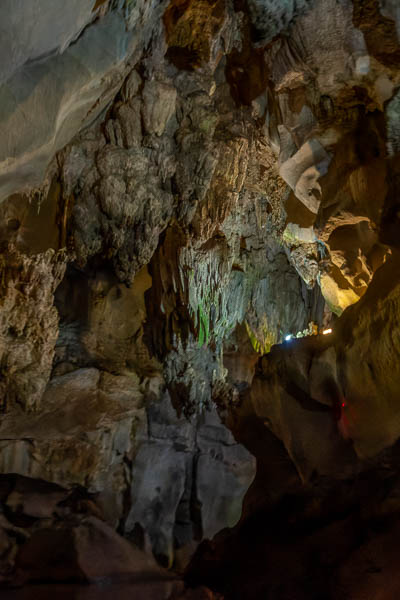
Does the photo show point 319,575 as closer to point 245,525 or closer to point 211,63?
point 245,525

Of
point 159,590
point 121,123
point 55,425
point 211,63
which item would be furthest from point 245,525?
point 211,63

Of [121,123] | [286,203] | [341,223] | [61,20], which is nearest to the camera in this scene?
[61,20]

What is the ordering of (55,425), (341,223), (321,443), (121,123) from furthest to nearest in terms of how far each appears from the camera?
(55,425), (121,123), (341,223), (321,443)

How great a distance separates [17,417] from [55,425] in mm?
450

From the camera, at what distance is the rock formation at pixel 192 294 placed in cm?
308

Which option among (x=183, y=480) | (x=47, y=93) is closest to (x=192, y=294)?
(x=183, y=480)

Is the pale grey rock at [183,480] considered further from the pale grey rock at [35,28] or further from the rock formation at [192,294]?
the pale grey rock at [35,28]

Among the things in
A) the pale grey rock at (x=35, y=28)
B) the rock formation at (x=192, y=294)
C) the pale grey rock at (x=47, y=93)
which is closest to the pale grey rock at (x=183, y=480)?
the rock formation at (x=192, y=294)

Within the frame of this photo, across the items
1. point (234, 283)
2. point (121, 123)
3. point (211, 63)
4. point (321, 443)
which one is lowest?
point (321, 443)

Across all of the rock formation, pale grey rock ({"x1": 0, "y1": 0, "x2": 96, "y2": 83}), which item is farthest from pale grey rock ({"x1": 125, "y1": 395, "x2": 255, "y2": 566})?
pale grey rock ({"x1": 0, "y1": 0, "x2": 96, "y2": 83})

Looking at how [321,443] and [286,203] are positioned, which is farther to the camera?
[286,203]

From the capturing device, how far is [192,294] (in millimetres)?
6988

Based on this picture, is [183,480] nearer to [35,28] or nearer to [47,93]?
[47,93]

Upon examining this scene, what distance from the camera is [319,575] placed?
372 centimetres
